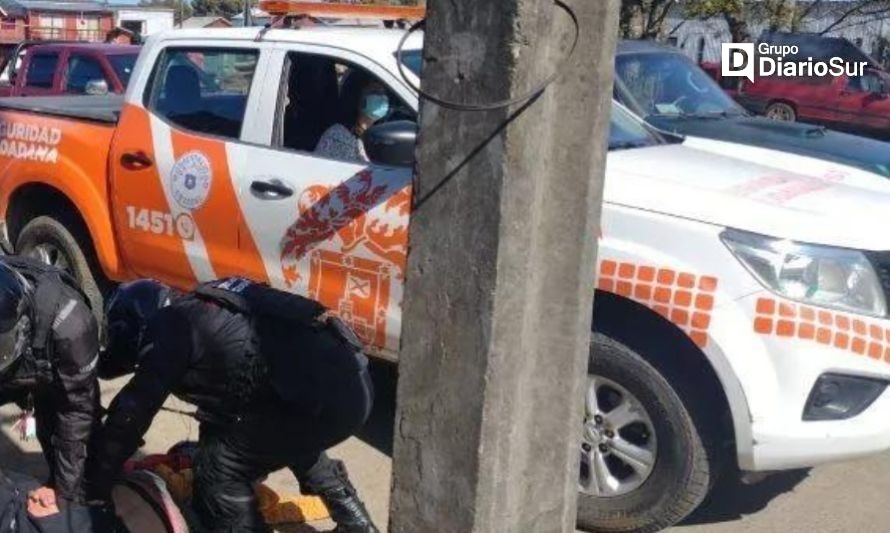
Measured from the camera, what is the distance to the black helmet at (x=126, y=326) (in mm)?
3414

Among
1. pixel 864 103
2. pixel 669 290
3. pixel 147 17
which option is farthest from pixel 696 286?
pixel 147 17

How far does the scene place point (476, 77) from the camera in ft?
7.25

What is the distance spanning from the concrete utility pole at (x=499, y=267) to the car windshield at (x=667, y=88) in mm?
5034

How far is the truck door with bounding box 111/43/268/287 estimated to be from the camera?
5121 mm

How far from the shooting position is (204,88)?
5.59 meters

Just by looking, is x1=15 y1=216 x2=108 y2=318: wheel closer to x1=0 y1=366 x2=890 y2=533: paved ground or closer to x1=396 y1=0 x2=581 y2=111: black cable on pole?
x1=0 y1=366 x2=890 y2=533: paved ground

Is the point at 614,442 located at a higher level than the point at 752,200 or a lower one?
lower

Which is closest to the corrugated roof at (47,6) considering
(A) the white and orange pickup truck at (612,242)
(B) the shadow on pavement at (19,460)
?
(A) the white and orange pickup truck at (612,242)

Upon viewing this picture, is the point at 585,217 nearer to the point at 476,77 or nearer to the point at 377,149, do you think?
the point at 476,77

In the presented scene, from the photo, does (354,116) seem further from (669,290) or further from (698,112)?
(698,112)

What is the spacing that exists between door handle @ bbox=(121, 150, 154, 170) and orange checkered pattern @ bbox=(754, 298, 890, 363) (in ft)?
9.40

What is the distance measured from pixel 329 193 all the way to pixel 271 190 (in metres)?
0.30

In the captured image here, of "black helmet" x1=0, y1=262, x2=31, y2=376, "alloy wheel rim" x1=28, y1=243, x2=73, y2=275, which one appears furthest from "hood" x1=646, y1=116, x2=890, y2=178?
"black helmet" x1=0, y1=262, x2=31, y2=376

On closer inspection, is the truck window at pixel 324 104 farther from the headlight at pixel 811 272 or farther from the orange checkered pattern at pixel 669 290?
the headlight at pixel 811 272
